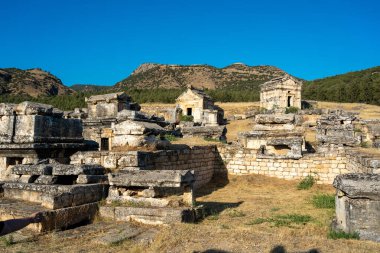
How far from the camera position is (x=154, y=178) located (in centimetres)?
580

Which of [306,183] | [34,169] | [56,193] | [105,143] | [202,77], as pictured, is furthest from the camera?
[202,77]

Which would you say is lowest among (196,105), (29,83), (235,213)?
(235,213)

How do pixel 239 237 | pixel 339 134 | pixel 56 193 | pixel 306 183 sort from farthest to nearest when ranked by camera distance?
pixel 339 134 → pixel 306 183 → pixel 56 193 → pixel 239 237

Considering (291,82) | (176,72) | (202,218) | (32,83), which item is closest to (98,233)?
(202,218)

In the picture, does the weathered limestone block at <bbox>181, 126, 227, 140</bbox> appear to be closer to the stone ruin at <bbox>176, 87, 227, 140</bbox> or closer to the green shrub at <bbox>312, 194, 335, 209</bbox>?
the green shrub at <bbox>312, 194, 335, 209</bbox>

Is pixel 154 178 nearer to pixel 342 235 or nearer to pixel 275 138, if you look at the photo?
pixel 342 235

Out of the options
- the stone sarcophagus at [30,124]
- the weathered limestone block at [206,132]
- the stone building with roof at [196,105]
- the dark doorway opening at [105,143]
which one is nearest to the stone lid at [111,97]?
the dark doorway opening at [105,143]

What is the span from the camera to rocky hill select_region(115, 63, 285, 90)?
7769 centimetres

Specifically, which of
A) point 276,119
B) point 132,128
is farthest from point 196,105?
point 132,128

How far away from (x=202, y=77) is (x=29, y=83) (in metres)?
39.3

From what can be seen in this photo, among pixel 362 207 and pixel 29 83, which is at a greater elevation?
pixel 29 83

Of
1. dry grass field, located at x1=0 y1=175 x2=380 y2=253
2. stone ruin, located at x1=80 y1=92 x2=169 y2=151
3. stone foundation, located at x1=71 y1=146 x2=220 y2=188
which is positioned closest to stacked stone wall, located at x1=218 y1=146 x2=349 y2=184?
stone foundation, located at x1=71 y1=146 x2=220 y2=188

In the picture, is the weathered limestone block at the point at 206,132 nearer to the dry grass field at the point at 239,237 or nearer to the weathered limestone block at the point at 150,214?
the dry grass field at the point at 239,237

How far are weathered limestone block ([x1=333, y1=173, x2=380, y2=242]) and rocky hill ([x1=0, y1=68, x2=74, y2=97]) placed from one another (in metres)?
58.5
